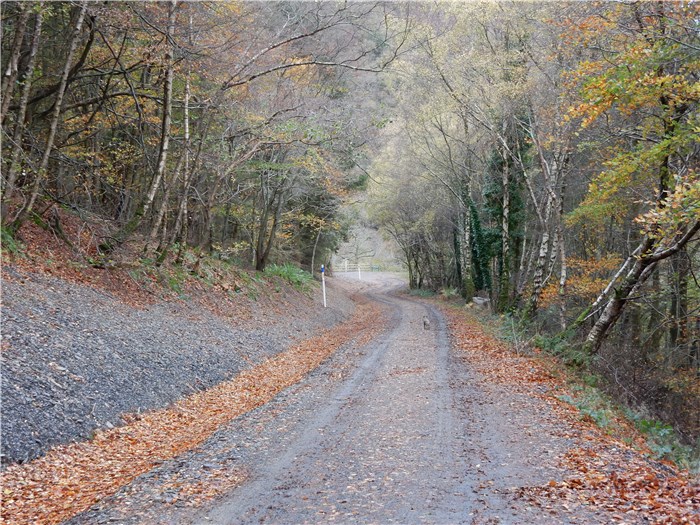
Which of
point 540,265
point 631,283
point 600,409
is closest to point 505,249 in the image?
point 540,265

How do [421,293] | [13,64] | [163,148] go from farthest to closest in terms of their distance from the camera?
[421,293]
[163,148]
[13,64]

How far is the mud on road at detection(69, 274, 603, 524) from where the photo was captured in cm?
466

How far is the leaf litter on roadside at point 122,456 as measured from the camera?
5059 mm

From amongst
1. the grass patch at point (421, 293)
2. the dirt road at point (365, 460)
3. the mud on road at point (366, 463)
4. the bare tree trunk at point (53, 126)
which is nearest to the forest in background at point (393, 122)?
the bare tree trunk at point (53, 126)

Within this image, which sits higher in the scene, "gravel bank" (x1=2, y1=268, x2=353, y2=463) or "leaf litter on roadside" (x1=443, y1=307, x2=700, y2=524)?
"gravel bank" (x1=2, y1=268, x2=353, y2=463)

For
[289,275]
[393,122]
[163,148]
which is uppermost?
[393,122]

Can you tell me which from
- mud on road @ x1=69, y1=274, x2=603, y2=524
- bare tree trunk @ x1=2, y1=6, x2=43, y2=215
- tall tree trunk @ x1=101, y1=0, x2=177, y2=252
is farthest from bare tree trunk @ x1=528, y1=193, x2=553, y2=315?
bare tree trunk @ x1=2, y1=6, x2=43, y2=215

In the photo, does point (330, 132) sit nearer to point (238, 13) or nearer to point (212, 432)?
point (238, 13)

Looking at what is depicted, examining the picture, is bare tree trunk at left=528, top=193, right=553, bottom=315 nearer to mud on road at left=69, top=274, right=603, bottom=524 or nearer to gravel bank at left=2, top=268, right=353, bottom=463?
mud on road at left=69, top=274, right=603, bottom=524

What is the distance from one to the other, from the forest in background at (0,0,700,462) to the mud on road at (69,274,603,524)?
→ 13.4ft

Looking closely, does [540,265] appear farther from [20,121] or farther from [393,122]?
[20,121]

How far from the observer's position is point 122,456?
6.42 m

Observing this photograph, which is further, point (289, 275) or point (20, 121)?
point (289, 275)

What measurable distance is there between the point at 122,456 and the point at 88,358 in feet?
6.81
